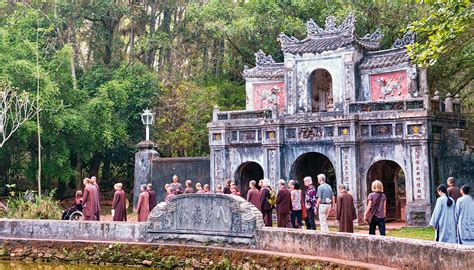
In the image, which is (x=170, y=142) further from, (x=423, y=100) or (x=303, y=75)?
(x=423, y=100)

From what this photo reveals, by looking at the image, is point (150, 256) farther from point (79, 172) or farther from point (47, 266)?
point (79, 172)

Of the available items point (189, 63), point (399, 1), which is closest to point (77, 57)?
point (189, 63)

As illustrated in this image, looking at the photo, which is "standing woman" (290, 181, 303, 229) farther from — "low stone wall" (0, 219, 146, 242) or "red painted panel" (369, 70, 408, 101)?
"red painted panel" (369, 70, 408, 101)

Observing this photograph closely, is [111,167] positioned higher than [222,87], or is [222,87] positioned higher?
[222,87]

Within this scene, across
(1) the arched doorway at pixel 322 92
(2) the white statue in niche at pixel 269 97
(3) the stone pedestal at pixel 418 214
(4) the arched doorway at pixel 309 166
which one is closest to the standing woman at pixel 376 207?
(3) the stone pedestal at pixel 418 214

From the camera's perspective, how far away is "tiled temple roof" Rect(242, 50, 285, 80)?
25.1 metres

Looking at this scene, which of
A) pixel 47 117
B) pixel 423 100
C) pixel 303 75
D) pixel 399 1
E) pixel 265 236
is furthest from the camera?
pixel 399 1

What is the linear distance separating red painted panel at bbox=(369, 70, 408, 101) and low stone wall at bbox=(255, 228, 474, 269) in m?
11.7

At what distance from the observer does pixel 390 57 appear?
2267 cm

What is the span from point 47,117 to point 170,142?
21.1 ft

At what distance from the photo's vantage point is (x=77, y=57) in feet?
106

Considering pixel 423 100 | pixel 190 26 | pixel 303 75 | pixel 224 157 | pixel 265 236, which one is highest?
pixel 190 26

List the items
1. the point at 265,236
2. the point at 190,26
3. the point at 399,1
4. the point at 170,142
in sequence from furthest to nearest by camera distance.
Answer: the point at 190,26, the point at 170,142, the point at 399,1, the point at 265,236

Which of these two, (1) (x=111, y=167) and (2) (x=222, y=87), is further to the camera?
(1) (x=111, y=167)
